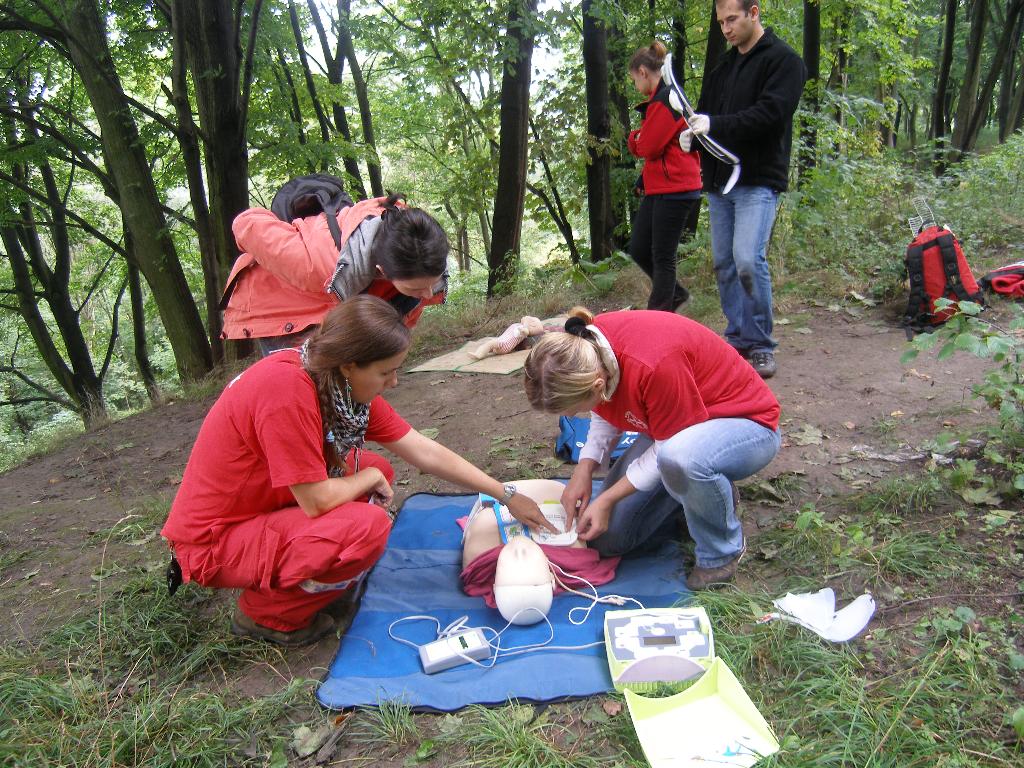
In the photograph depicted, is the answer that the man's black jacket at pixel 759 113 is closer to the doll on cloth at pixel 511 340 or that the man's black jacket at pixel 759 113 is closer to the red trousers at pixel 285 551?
the doll on cloth at pixel 511 340

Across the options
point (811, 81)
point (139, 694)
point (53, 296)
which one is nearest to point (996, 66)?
point (811, 81)

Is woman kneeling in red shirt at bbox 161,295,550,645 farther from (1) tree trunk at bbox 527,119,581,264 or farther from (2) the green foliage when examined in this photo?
(1) tree trunk at bbox 527,119,581,264

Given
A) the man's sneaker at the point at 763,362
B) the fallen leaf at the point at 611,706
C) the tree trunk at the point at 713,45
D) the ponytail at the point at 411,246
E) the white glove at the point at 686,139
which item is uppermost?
the tree trunk at the point at 713,45

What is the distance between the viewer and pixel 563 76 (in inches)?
359

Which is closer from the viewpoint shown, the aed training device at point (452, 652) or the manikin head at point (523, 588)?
the aed training device at point (452, 652)

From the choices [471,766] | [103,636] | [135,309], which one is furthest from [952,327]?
[135,309]

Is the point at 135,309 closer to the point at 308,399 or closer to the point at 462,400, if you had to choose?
the point at 462,400

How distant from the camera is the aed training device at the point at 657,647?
195cm

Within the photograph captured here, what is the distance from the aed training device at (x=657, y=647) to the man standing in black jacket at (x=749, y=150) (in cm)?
238

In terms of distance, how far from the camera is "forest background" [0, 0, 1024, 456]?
642cm

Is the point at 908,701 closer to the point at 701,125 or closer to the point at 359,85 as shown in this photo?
the point at 701,125

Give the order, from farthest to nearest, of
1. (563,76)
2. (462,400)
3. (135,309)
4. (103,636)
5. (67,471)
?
(135,309), (563,76), (67,471), (462,400), (103,636)

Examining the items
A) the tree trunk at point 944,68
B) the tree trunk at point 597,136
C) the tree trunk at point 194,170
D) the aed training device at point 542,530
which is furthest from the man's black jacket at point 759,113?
the tree trunk at point 944,68

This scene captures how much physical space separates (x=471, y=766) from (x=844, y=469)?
7.12ft
